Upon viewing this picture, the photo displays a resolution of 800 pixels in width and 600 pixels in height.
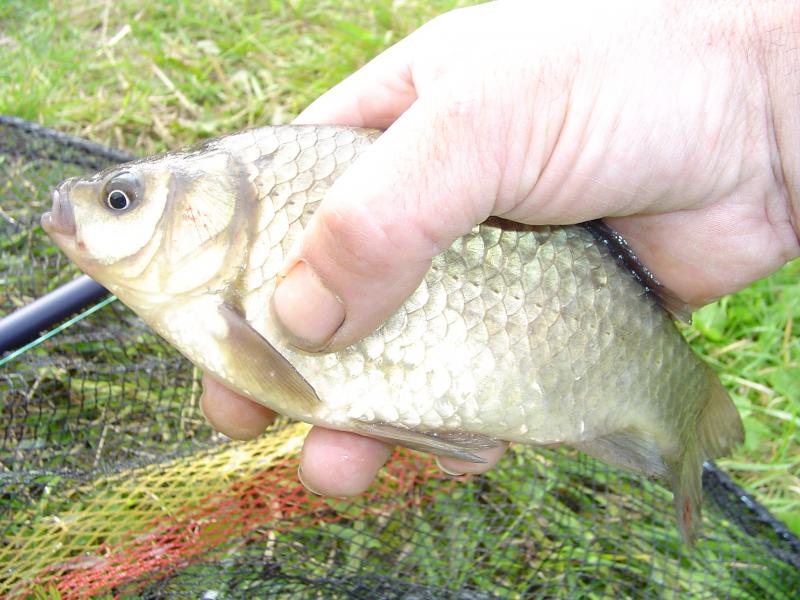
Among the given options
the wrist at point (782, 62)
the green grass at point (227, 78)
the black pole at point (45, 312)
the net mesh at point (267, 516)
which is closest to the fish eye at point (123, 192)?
the black pole at point (45, 312)

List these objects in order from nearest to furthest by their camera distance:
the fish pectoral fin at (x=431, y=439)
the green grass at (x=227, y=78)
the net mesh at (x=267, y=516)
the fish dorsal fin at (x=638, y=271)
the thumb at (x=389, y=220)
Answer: the thumb at (x=389, y=220) → the fish pectoral fin at (x=431, y=439) → the fish dorsal fin at (x=638, y=271) → the net mesh at (x=267, y=516) → the green grass at (x=227, y=78)

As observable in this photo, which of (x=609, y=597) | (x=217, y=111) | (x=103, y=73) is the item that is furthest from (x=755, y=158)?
(x=103, y=73)

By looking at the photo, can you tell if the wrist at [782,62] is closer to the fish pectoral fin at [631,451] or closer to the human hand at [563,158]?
the human hand at [563,158]

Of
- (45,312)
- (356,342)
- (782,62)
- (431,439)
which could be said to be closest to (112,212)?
(356,342)

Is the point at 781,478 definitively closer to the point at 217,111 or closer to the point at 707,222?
the point at 707,222

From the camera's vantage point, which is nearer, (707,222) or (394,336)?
(394,336)
